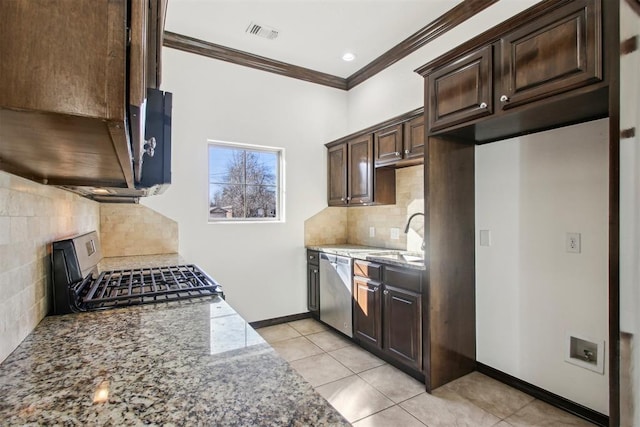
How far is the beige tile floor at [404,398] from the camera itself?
2.02 meters

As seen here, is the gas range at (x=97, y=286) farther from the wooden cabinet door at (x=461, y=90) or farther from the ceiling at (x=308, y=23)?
the ceiling at (x=308, y=23)

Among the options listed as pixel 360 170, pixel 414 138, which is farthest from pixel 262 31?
pixel 414 138

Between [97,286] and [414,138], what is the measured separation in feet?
8.22

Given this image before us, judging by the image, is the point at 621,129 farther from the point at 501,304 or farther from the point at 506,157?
the point at 501,304

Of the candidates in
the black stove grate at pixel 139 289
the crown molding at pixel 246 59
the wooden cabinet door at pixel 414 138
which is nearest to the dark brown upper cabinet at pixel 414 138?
the wooden cabinet door at pixel 414 138

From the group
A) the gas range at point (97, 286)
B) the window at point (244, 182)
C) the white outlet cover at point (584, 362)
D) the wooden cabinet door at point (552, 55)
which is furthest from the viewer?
the window at point (244, 182)

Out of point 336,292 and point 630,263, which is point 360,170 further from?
point 630,263

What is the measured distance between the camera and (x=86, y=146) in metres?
0.67

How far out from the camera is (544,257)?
2236 mm

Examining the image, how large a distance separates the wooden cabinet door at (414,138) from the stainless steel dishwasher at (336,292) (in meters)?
1.16

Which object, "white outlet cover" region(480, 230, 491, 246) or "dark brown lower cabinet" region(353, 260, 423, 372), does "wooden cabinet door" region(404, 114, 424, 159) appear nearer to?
"white outlet cover" region(480, 230, 491, 246)

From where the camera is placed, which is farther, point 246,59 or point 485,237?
point 246,59

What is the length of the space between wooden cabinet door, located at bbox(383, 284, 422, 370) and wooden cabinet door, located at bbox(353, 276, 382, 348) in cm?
8

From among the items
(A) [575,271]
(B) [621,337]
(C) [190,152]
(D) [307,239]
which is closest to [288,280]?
(D) [307,239]
